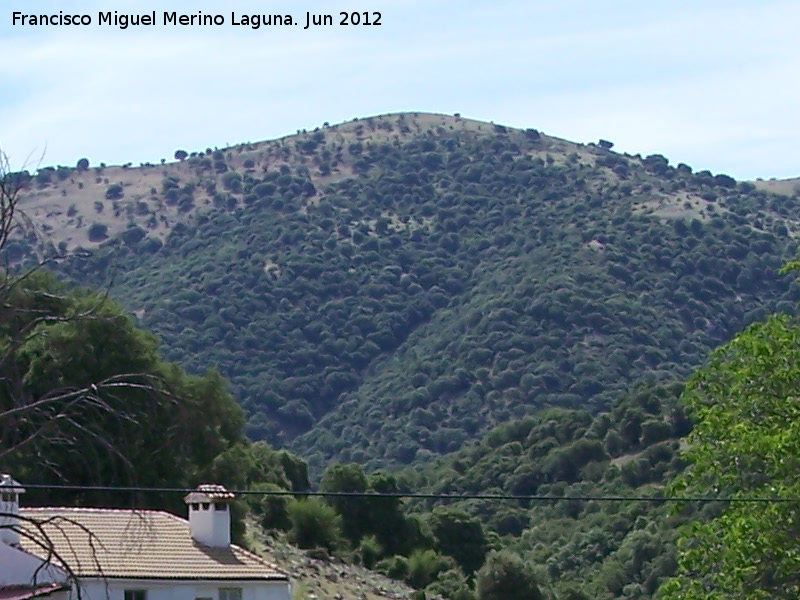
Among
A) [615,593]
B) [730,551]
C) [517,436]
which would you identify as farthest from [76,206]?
[730,551]

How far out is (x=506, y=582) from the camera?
5497 centimetres

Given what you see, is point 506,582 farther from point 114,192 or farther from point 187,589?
point 114,192

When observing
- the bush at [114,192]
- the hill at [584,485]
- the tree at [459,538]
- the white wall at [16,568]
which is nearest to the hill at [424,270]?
the bush at [114,192]

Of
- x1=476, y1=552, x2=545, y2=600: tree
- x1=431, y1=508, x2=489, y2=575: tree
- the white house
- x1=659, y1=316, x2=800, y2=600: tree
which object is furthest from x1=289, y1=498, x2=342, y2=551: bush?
x1=659, y1=316, x2=800, y2=600: tree

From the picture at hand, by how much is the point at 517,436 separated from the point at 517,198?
176ft

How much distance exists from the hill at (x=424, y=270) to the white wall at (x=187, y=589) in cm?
7689

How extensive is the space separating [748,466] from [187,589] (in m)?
10.1

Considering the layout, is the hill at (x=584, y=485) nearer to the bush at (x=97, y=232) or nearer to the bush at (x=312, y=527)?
the bush at (x=312, y=527)

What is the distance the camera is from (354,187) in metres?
148

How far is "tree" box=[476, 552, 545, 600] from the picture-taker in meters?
54.6

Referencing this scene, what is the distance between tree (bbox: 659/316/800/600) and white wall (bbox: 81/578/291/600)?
24.9ft

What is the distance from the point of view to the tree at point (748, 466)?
24984mm

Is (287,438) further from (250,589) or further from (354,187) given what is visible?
(250,589)

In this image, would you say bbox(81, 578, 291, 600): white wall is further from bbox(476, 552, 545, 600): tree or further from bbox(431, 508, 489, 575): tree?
bbox(431, 508, 489, 575): tree
